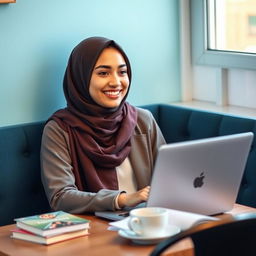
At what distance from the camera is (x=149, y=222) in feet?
6.95

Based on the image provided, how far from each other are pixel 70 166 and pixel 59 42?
618mm

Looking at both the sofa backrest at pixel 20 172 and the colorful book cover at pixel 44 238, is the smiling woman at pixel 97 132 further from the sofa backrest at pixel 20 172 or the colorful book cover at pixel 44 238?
the colorful book cover at pixel 44 238

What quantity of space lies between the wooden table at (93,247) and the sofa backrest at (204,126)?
35.4 inches

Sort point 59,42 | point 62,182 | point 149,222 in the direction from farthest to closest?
point 59,42 < point 62,182 < point 149,222

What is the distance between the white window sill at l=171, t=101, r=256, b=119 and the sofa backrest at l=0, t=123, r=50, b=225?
0.81 m

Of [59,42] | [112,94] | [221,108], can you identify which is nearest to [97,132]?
[112,94]

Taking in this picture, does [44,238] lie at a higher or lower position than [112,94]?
lower

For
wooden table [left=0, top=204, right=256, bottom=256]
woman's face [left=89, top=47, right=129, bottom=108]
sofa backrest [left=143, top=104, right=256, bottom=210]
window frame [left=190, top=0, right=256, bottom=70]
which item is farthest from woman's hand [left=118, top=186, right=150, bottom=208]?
window frame [left=190, top=0, right=256, bottom=70]

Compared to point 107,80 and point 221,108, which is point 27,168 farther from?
point 221,108

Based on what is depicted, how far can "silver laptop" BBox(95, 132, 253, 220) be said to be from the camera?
2182 millimetres

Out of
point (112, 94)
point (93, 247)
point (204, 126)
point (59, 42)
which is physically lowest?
point (93, 247)

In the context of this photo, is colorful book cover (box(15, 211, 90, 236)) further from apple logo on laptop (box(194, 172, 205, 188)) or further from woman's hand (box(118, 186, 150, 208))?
apple logo on laptop (box(194, 172, 205, 188))

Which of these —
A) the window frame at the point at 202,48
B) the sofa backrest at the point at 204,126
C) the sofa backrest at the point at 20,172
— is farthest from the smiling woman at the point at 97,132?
the window frame at the point at 202,48

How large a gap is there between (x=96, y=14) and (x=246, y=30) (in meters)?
0.68
